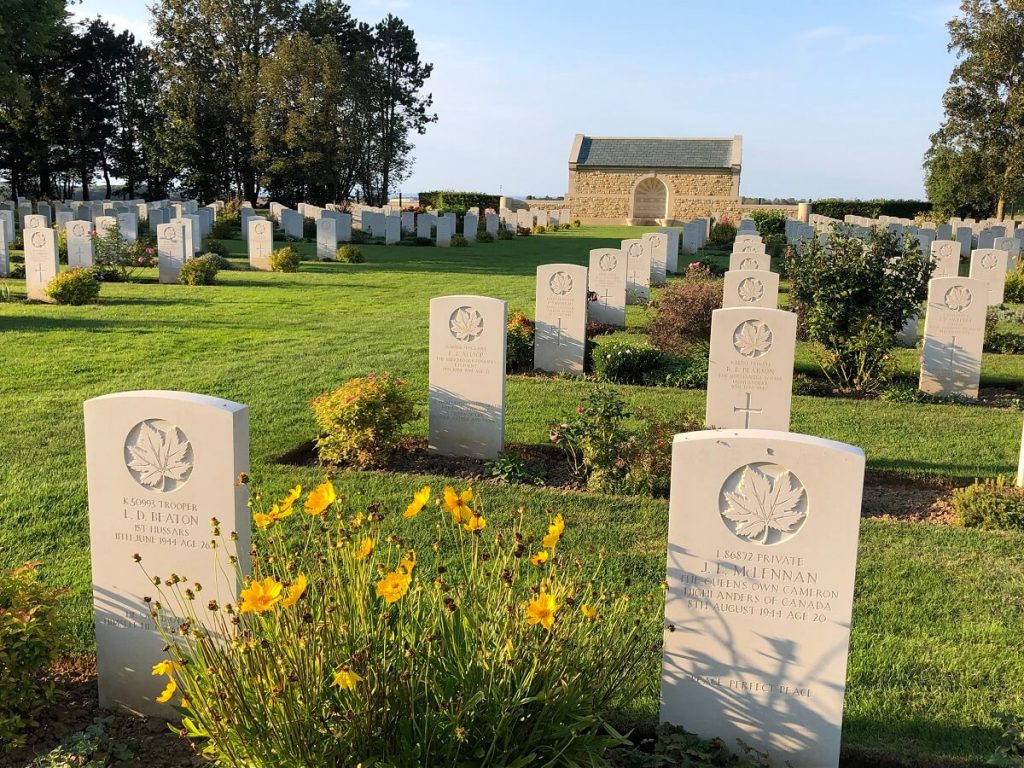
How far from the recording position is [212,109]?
36.9 m

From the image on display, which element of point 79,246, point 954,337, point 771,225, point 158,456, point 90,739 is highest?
point 771,225

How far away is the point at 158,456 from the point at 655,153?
48.3m

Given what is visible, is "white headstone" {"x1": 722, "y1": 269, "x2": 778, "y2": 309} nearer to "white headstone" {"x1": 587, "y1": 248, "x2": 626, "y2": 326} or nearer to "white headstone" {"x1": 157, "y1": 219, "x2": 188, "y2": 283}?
"white headstone" {"x1": 587, "y1": 248, "x2": 626, "y2": 326}

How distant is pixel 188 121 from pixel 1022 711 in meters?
38.2

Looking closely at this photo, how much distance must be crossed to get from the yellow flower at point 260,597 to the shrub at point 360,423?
13.7 feet

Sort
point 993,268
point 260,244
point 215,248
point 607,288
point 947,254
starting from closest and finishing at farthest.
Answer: point 607,288 < point 993,268 < point 947,254 < point 260,244 < point 215,248

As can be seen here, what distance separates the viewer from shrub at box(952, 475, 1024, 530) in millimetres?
5781

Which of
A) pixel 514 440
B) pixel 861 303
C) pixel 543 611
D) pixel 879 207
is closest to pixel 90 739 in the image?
pixel 543 611

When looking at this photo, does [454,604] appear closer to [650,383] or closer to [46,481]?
[46,481]

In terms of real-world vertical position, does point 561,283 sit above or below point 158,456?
above

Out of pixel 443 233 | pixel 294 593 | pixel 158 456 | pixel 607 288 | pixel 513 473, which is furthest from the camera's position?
pixel 443 233

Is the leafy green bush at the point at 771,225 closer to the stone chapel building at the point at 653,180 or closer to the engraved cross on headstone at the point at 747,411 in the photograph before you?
the stone chapel building at the point at 653,180

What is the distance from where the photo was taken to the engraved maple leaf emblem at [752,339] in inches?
281

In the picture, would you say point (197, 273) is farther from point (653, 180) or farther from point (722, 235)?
point (653, 180)
